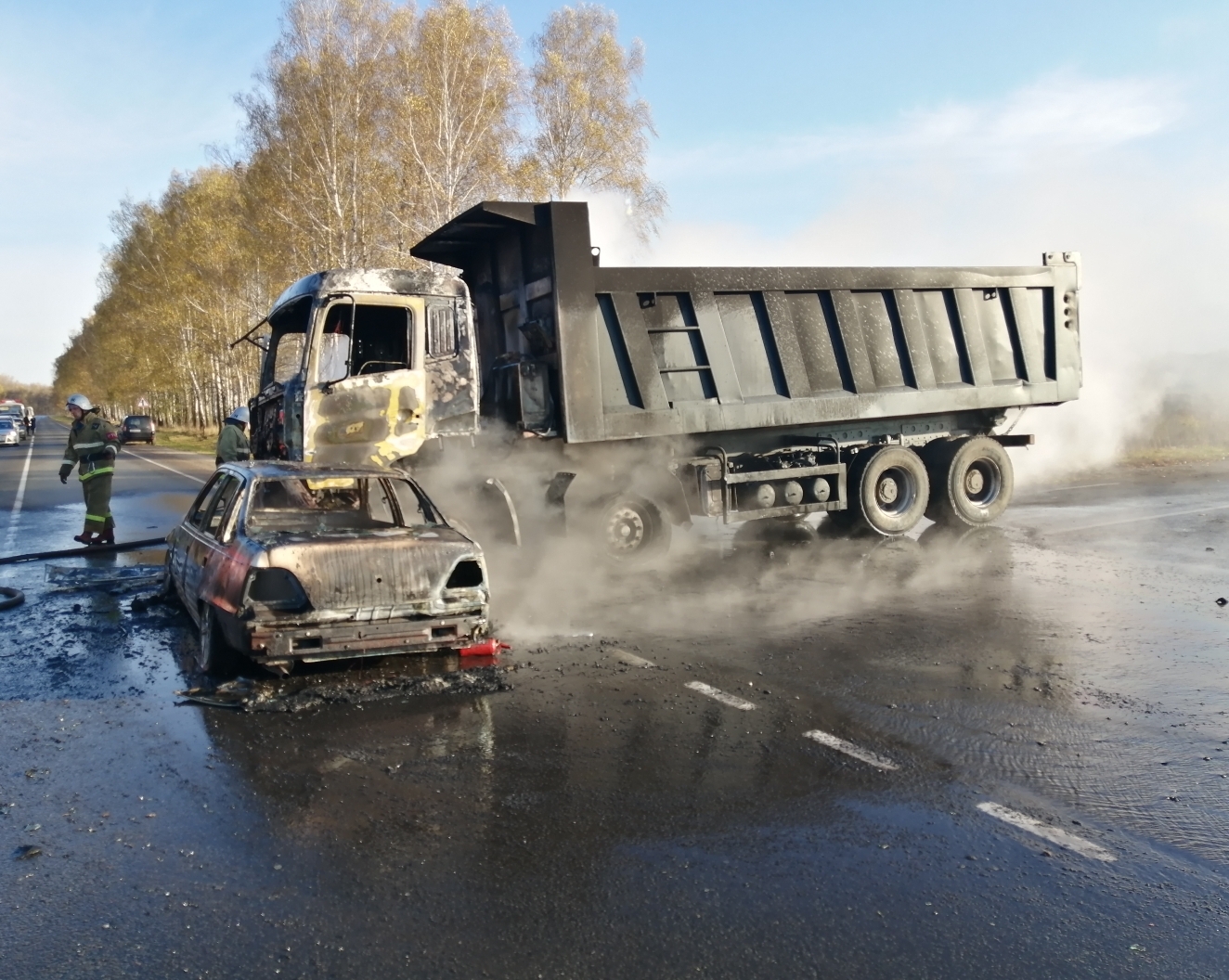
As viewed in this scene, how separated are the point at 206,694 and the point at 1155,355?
24940mm

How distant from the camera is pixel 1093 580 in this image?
29.7ft

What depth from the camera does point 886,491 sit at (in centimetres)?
1183

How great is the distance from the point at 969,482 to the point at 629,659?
7.51 meters

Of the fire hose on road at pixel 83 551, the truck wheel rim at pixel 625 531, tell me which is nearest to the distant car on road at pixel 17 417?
the fire hose on road at pixel 83 551

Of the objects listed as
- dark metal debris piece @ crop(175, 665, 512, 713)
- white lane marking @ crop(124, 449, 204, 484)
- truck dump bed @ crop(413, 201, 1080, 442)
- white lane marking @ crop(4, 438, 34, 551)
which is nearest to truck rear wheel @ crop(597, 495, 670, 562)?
truck dump bed @ crop(413, 201, 1080, 442)

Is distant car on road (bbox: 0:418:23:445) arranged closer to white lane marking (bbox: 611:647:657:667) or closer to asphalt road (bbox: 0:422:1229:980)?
asphalt road (bbox: 0:422:1229:980)

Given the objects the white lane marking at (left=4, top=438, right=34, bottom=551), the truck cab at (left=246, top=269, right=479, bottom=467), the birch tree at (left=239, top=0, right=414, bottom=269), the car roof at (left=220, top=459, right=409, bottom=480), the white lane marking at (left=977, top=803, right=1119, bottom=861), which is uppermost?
the birch tree at (left=239, top=0, right=414, bottom=269)

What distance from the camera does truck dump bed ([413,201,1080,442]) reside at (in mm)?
9305

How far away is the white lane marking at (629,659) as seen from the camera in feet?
21.1

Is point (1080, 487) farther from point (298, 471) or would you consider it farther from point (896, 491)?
point (298, 471)

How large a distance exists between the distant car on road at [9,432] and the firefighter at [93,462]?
4247 cm

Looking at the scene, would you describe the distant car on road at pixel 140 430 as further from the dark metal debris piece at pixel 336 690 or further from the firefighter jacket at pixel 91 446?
the dark metal debris piece at pixel 336 690

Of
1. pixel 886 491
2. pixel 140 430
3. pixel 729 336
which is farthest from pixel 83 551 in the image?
pixel 140 430

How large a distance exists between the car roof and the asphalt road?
1.33 meters
